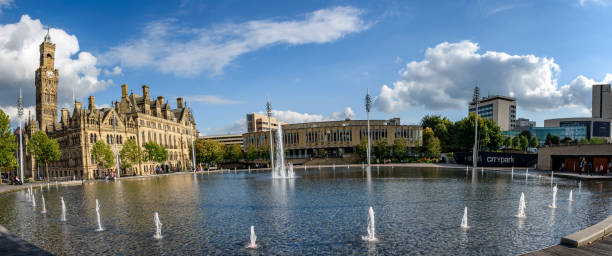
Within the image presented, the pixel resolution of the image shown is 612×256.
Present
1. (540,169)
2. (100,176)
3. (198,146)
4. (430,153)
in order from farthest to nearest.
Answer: (198,146) → (430,153) → (100,176) → (540,169)

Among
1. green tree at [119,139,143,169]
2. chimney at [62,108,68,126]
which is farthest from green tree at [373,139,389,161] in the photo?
chimney at [62,108,68,126]

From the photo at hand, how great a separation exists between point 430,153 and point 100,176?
81087 millimetres

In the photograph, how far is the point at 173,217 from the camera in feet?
63.3

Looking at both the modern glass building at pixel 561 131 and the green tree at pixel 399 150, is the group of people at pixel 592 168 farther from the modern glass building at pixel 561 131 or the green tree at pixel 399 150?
Result: the modern glass building at pixel 561 131

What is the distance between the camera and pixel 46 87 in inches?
3846

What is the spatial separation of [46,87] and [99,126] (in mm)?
41536

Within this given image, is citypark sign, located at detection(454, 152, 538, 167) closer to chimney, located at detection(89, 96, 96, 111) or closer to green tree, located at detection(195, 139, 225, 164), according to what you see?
green tree, located at detection(195, 139, 225, 164)

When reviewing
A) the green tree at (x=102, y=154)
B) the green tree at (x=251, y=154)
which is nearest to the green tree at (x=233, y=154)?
the green tree at (x=251, y=154)

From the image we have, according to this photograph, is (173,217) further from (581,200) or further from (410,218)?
(581,200)

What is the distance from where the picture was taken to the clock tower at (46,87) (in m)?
96.1

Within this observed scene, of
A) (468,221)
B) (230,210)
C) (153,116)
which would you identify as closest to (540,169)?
(468,221)

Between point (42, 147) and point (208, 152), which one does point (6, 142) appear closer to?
point (42, 147)

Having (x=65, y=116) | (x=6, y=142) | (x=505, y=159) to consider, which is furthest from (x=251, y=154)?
(x=505, y=159)

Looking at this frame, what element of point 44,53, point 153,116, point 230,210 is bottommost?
point 230,210
